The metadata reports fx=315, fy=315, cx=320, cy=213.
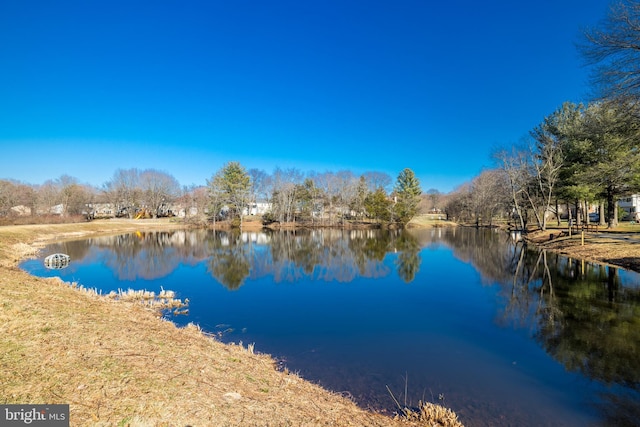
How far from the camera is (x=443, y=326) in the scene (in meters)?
9.79

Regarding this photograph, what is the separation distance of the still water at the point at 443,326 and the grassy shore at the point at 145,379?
3.58 ft

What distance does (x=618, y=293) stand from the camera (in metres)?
12.3

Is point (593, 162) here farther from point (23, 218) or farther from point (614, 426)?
point (23, 218)

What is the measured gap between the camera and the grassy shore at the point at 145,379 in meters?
3.98

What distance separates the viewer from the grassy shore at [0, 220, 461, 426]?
3982mm

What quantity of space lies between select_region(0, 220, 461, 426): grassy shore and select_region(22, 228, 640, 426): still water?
1.09 metres

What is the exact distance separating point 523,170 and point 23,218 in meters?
69.8

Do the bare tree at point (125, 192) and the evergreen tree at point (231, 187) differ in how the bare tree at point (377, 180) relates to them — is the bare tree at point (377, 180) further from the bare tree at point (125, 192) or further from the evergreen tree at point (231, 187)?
the bare tree at point (125, 192)

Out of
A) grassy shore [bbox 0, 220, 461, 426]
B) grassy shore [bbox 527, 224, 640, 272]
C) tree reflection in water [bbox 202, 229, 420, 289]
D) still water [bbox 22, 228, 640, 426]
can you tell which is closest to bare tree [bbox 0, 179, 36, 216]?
still water [bbox 22, 228, 640, 426]

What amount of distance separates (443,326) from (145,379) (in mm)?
8266

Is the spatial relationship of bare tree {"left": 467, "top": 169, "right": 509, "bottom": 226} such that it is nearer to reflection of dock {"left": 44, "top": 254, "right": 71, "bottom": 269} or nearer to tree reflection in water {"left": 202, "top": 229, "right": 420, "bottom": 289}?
tree reflection in water {"left": 202, "top": 229, "right": 420, "bottom": 289}

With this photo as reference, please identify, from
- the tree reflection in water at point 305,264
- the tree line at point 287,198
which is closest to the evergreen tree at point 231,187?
the tree line at point 287,198

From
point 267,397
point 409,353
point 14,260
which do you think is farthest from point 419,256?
point 14,260

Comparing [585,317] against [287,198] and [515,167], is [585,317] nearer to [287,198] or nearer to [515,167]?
[515,167]
